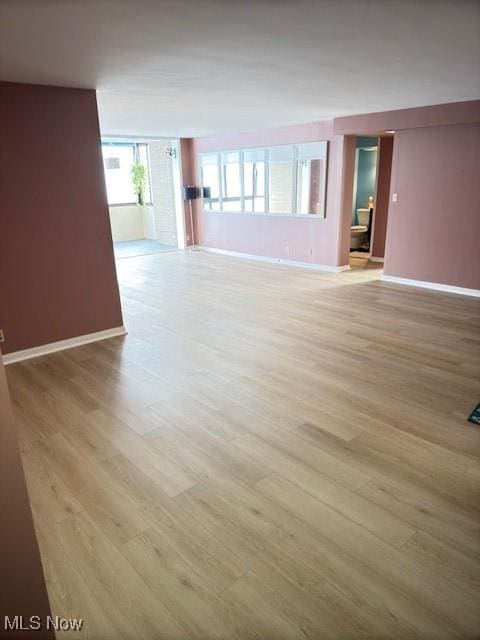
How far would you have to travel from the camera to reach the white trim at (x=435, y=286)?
→ 5887 mm

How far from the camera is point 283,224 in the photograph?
8.08 m

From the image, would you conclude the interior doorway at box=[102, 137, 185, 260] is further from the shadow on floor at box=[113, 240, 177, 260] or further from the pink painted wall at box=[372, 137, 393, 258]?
the pink painted wall at box=[372, 137, 393, 258]

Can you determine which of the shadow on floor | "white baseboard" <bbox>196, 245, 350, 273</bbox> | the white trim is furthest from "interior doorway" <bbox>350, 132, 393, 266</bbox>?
the shadow on floor

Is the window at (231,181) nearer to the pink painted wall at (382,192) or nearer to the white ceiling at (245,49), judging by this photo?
the pink painted wall at (382,192)

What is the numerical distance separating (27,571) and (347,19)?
2.79 m

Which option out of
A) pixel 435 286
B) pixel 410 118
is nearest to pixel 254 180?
pixel 410 118

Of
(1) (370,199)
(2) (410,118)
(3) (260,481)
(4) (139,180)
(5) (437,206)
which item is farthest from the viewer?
(4) (139,180)

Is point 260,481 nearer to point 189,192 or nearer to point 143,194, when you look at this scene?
point 189,192

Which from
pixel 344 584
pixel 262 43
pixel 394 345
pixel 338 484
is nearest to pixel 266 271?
pixel 394 345

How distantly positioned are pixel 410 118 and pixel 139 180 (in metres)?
7.36

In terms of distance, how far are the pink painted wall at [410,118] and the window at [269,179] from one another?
630 mm

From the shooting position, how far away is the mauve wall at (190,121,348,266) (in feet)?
23.2

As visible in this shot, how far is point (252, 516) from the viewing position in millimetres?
2129

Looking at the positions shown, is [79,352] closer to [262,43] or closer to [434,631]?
[262,43]
